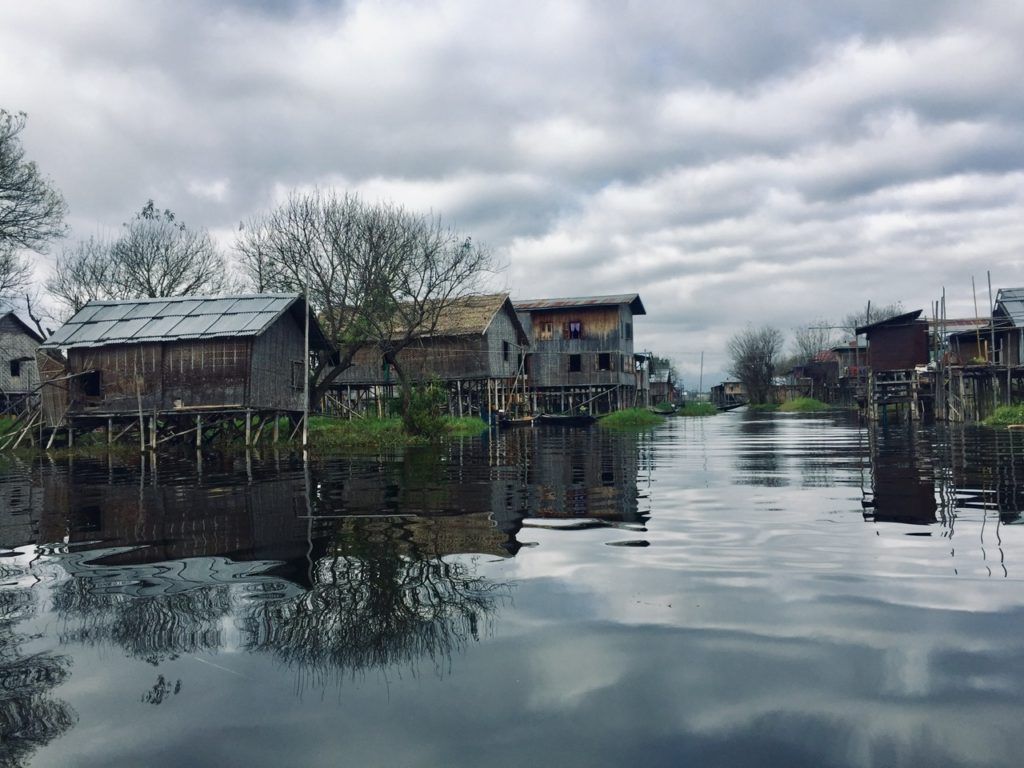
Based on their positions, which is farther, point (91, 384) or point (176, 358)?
point (91, 384)

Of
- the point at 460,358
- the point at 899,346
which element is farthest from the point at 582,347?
the point at 899,346

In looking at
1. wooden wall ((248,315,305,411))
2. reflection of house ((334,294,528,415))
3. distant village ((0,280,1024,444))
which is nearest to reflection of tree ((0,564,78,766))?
distant village ((0,280,1024,444))

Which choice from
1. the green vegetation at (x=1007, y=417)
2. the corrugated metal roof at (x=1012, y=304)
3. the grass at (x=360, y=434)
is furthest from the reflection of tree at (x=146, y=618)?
the corrugated metal roof at (x=1012, y=304)

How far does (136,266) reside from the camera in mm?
42781

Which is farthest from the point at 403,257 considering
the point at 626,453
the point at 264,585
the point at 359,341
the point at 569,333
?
the point at 264,585

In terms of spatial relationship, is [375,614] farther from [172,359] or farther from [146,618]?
[172,359]

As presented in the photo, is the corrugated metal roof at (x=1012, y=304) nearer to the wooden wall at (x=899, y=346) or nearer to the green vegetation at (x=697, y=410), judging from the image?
the wooden wall at (x=899, y=346)

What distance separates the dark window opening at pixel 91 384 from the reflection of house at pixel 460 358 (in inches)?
610

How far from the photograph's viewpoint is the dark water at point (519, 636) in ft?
10.1

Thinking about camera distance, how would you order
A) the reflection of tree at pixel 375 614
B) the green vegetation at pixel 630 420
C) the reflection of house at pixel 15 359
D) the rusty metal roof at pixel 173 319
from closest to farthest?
1. the reflection of tree at pixel 375 614
2. the rusty metal roof at pixel 173 319
3. the green vegetation at pixel 630 420
4. the reflection of house at pixel 15 359

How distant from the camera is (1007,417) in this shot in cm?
3156

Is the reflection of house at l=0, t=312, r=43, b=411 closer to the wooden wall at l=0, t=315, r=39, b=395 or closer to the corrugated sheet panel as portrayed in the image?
the wooden wall at l=0, t=315, r=39, b=395

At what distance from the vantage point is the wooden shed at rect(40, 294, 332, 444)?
27.2 metres

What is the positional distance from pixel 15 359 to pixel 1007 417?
5023cm
